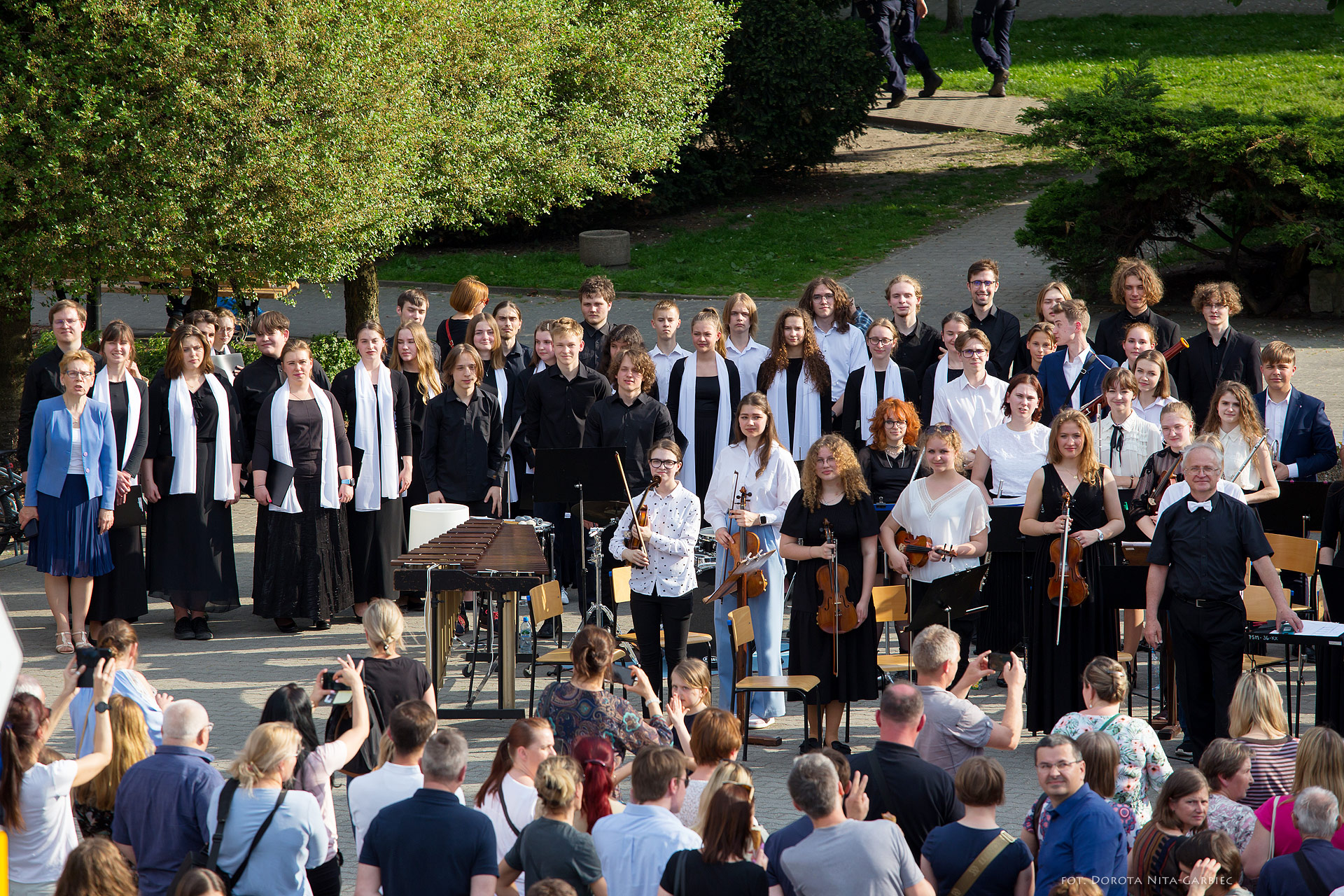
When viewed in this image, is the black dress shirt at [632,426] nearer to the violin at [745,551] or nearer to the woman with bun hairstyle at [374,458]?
the violin at [745,551]

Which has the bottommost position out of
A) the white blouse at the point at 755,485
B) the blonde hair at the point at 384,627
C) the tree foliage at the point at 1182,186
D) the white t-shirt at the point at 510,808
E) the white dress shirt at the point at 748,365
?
the white t-shirt at the point at 510,808

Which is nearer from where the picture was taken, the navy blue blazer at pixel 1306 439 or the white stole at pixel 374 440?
the navy blue blazer at pixel 1306 439

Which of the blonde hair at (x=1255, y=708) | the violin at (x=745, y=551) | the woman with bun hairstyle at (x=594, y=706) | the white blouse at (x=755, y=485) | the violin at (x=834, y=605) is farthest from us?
the white blouse at (x=755, y=485)

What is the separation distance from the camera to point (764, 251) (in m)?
22.8

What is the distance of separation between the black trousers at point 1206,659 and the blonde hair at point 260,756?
4849 millimetres

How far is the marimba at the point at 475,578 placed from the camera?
7887 mm

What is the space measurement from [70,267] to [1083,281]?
12.1 meters

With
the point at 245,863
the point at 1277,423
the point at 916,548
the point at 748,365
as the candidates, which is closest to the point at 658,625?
the point at 916,548

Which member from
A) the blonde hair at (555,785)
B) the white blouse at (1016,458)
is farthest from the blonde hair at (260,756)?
the white blouse at (1016,458)

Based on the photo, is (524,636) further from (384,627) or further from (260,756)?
(260,756)

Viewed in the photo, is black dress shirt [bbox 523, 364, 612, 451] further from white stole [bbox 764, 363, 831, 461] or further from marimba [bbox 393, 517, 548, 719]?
marimba [bbox 393, 517, 548, 719]

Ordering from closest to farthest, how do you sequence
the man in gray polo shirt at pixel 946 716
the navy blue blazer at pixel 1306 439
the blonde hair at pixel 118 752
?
1. the blonde hair at pixel 118 752
2. the man in gray polo shirt at pixel 946 716
3. the navy blue blazer at pixel 1306 439

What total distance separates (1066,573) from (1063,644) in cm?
42

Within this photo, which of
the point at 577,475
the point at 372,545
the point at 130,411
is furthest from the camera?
the point at 372,545
